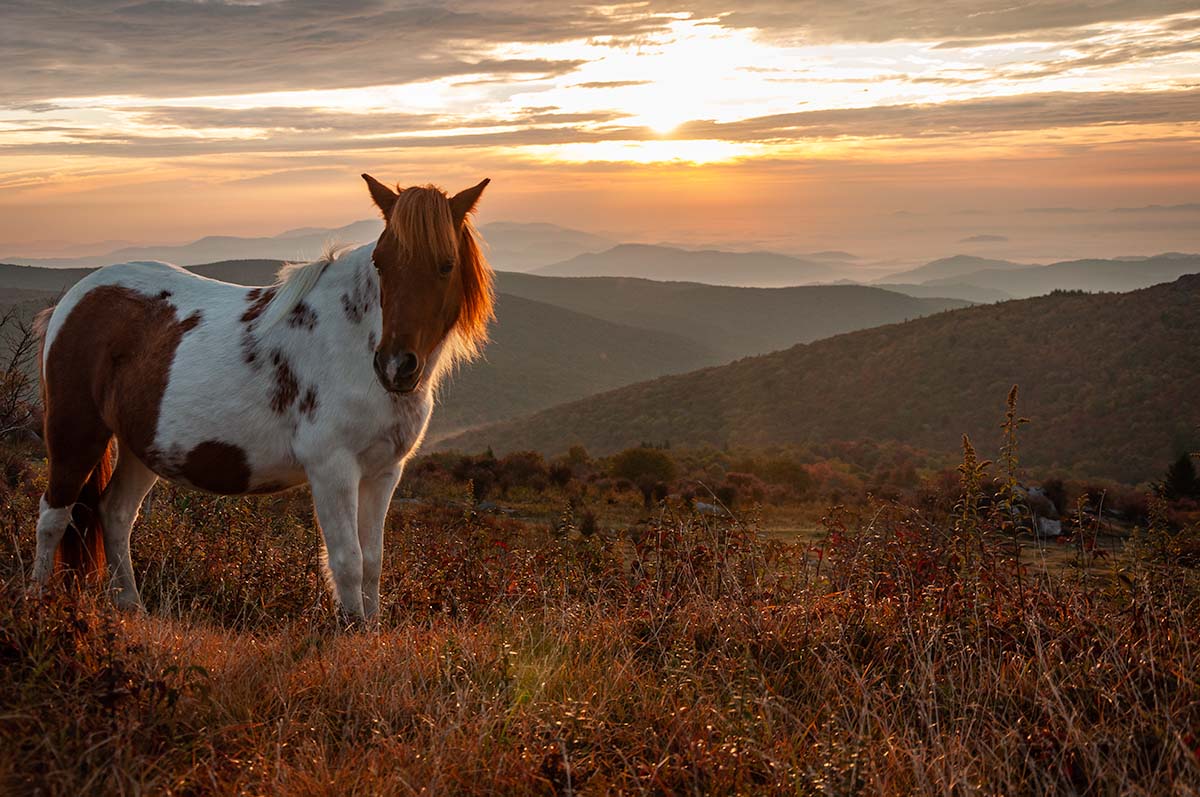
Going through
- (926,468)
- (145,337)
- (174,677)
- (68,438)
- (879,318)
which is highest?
(145,337)

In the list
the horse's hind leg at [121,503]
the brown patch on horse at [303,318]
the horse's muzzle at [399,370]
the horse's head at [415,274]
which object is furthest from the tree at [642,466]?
the horse's muzzle at [399,370]

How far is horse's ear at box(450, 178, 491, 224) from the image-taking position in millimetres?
4984

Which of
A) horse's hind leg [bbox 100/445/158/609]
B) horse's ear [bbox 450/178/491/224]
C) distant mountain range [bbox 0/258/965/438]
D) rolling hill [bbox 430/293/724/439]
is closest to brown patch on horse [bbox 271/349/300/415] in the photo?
horse's ear [bbox 450/178/491/224]

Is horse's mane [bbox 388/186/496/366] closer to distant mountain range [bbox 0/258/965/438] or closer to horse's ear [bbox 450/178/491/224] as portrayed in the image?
horse's ear [bbox 450/178/491/224]

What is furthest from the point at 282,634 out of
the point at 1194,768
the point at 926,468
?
the point at 926,468

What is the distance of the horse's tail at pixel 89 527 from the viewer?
227 inches

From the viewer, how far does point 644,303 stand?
170 m

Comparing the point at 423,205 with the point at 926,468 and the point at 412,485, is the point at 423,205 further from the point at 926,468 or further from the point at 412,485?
the point at 926,468

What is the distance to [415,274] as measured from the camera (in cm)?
471

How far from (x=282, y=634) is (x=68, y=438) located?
2357mm

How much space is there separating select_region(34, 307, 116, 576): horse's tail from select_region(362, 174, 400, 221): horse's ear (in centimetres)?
261

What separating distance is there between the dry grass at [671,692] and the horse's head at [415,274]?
148cm

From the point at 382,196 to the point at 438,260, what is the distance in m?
0.67

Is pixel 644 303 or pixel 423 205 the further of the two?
pixel 644 303
